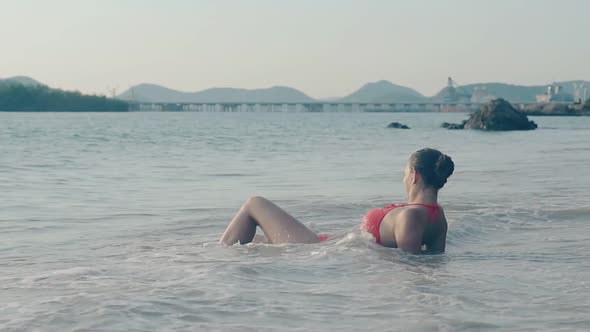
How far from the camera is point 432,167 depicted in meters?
7.36

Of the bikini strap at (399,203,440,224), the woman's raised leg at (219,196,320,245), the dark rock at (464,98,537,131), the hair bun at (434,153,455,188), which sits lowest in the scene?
the dark rock at (464,98,537,131)

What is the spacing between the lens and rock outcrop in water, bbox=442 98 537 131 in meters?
67.4

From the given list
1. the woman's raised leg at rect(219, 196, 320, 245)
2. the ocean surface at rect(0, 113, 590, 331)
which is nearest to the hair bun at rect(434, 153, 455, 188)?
the ocean surface at rect(0, 113, 590, 331)

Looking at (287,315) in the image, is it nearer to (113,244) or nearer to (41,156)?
(113,244)

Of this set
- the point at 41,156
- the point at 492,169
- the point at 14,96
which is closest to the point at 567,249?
the point at 492,169

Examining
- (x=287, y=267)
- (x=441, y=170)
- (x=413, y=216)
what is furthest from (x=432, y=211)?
(x=287, y=267)

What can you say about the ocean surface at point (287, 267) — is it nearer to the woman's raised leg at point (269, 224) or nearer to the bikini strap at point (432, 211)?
the woman's raised leg at point (269, 224)

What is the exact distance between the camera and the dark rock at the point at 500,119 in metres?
67.4

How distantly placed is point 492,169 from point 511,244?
13.5 m

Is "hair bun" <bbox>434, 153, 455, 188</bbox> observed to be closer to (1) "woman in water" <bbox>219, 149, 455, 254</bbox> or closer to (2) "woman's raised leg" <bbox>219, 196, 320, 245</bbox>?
(1) "woman in water" <bbox>219, 149, 455, 254</bbox>

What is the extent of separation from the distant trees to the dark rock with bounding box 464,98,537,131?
4872 inches

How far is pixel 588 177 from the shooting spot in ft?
60.4

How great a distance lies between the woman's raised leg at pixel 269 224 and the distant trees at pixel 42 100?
173m

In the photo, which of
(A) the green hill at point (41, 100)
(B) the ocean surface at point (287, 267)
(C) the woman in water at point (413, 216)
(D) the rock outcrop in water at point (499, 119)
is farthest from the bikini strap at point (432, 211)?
(A) the green hill at point (41, 100)
